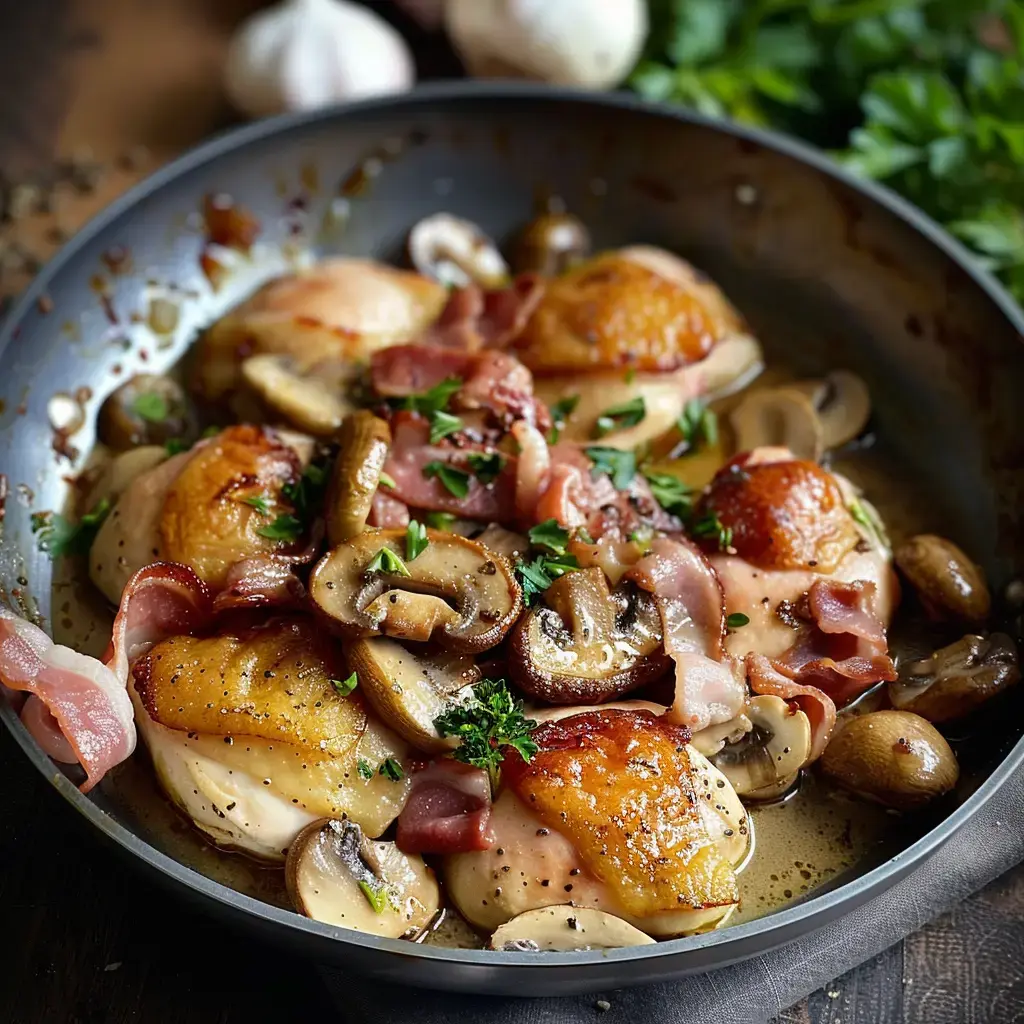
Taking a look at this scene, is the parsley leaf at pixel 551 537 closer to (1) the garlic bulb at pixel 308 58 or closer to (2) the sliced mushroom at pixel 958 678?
(2) the sliced mushroom at pixel 958 678

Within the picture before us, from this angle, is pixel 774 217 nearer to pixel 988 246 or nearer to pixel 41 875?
A: pixel 988 246

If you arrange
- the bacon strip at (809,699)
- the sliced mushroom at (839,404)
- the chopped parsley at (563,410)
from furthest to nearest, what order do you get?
1. the sliced mushroom at (839,404)
2. the chopped parsley at (563,410)
3. the bacon strip at (809,699)

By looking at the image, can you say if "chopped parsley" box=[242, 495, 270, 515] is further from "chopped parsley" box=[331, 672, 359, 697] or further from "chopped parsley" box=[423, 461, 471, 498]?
"chopped parsley" box=[331, 672, 359, 697]

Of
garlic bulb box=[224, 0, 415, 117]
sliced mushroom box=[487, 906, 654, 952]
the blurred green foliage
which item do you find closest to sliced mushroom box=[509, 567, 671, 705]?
sliced mushroom box=[487, 906, 654, 952]

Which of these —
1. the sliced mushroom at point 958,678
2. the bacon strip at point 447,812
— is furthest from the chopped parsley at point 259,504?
the sliced mushroom at point 958,678

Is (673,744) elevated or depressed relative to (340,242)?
depressed

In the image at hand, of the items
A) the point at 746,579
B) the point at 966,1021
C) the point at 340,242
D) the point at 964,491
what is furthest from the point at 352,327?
the point at 966,1021
